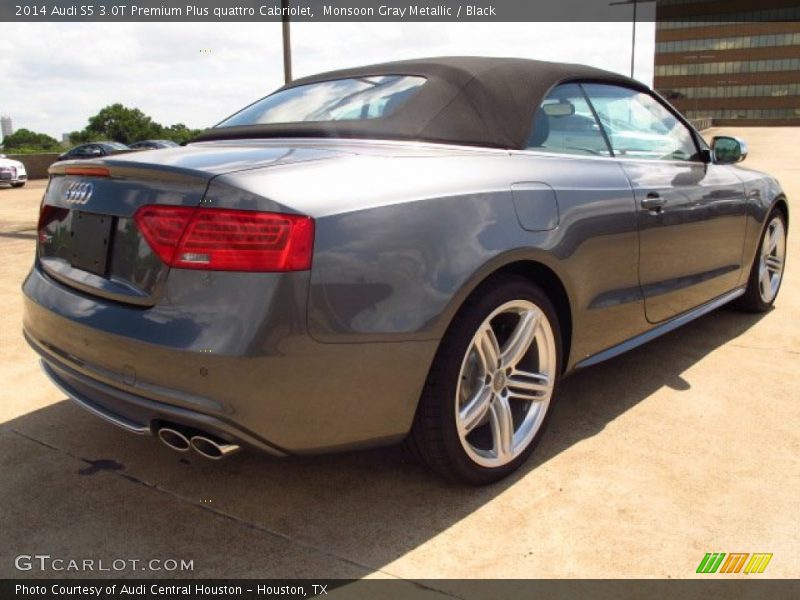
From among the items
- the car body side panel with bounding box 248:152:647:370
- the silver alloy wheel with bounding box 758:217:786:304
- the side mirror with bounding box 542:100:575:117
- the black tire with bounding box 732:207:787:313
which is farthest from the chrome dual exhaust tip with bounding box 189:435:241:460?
the silver alloy wheel with bounding box 758:217:786:304

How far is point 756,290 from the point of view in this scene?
4758mm

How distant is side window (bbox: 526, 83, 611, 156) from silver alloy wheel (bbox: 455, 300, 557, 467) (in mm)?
710

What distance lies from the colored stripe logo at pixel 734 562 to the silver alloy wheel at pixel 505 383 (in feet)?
2.44

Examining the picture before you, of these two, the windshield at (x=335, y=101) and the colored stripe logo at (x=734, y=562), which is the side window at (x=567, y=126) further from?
the colored stripe logo at (x=734, y=562)

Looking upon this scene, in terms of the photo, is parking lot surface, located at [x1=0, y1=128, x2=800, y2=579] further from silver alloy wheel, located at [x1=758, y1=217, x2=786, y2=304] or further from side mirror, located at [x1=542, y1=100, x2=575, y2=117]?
silver alloy wheel, located at [x1=758, y1=217, x2=786, y2=304]

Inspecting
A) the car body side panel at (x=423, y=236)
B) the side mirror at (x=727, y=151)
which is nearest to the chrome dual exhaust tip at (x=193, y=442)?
the car body side panel at (x=423, y=236)

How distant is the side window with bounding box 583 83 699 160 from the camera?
334cm

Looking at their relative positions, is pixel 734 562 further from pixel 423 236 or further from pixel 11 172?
pixel 11 172

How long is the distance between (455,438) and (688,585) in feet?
2.64

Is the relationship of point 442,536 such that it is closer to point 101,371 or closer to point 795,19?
point 101,371

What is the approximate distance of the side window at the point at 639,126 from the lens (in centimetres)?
334

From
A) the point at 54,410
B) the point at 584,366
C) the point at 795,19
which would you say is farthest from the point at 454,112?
the point at 795,19

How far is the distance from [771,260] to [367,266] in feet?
12.6

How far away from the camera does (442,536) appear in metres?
2.32
